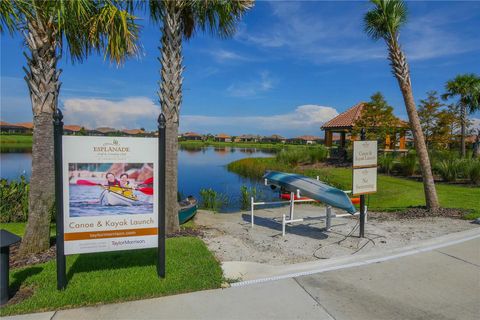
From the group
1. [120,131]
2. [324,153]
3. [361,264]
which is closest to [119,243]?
[120,131]

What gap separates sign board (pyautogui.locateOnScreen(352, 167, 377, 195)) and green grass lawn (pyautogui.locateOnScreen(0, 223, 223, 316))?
128 inches

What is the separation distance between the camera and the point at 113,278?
425 cm

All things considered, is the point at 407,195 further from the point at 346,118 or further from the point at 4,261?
the point at 346,118

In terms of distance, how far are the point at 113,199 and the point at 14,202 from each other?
6.50m

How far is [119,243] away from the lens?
13.7 ft

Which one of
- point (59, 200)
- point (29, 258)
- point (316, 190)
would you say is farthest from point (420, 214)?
point (29, 258)

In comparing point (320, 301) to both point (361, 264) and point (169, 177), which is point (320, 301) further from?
point (169, 177)

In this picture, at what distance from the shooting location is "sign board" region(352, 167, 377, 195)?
6482 mm

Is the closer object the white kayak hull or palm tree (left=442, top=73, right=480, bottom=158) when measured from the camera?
the white kayak hull

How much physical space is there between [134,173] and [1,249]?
166 cm

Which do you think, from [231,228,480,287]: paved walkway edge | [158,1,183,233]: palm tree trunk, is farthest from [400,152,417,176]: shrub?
[158,1,183,233]: palm tree trunk

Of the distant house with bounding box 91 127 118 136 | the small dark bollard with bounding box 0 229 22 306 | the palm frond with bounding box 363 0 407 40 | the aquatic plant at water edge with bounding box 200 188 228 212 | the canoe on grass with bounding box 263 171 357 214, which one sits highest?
the palm frond with bounding box 363 0 407 40

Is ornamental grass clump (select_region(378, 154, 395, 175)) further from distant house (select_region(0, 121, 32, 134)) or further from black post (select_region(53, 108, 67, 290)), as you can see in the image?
distant house (select_region(0, 121, 32, 134))

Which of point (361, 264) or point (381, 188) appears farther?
point (381, 188)
